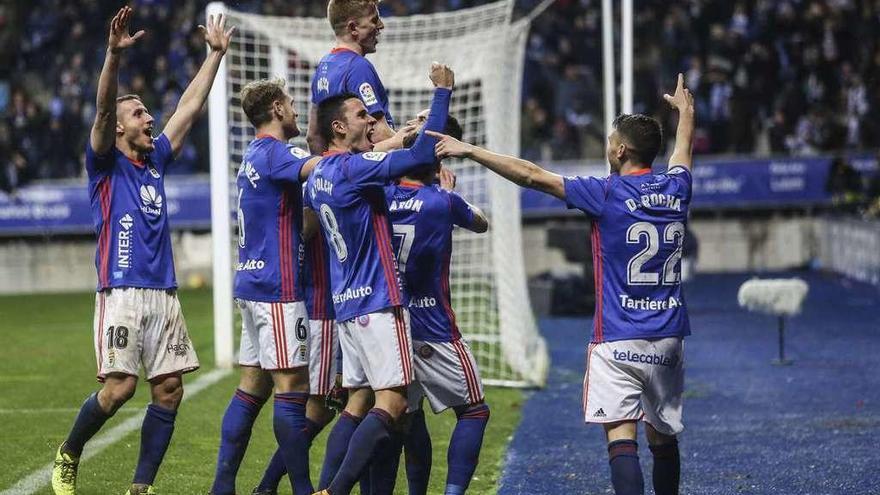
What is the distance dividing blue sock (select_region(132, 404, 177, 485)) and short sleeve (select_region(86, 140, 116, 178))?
42.7 inches

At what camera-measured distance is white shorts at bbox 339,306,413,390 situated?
608 centimetres

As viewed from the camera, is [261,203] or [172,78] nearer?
[261,203]

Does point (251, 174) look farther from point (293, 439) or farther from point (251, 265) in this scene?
point (293, 439)

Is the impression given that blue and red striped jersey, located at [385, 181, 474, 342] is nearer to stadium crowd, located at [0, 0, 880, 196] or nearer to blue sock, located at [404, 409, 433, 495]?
blue sock, located at [404, 409, 433, 495]

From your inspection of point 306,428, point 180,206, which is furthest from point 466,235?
point 180,206

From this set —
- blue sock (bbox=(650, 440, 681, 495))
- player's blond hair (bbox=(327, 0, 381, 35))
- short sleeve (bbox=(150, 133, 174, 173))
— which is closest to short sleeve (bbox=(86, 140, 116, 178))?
short sleeve (bbox=(150, 133, 174, 173))

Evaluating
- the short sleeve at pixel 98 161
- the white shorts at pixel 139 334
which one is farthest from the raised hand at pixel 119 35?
the white shorts at pixel 139 334

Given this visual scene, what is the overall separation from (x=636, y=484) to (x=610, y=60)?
1003cm

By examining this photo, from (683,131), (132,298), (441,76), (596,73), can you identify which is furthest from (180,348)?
(596,73)

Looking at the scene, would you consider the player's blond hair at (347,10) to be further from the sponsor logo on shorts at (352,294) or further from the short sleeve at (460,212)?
the sponsor logo on shorts at (352,294)

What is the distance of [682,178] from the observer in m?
6.11

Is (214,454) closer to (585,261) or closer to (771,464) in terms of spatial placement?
(771,464)

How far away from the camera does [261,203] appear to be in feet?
22.0

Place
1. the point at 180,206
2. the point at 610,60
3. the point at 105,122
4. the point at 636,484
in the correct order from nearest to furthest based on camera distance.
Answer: the point at 636,484 → the point at 105,122 → the point at 610,60 → the point at 180,206
